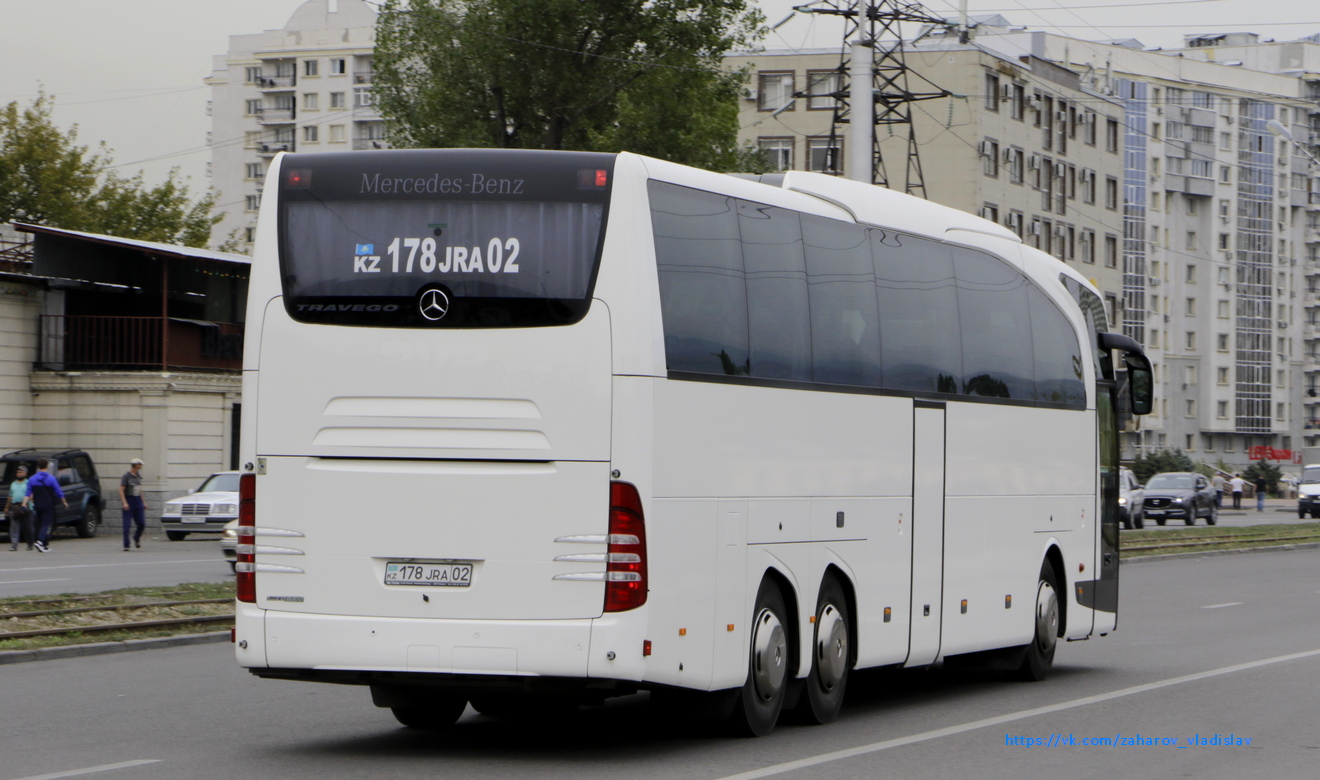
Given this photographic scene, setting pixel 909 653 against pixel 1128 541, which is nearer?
pixel 909 653

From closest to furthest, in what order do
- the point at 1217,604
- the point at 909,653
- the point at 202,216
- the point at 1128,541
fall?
1. the point at 909,653
2. the point at 1217,604
3. the point at 1128,541
4. the point at 202,216

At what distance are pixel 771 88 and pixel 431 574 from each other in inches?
3066

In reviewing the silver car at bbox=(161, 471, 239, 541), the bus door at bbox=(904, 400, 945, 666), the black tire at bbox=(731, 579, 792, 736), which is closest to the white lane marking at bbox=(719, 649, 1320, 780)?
the black tire at bbox=(731, 579, 792, 736)

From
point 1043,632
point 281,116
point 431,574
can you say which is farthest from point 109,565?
point 281,116

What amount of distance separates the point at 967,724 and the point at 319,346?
181 inches

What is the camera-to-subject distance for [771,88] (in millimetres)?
85875

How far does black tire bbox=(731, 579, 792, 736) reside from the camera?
10570mm

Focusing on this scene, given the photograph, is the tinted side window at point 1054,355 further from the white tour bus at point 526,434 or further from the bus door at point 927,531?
the white tour bus at point 526,434

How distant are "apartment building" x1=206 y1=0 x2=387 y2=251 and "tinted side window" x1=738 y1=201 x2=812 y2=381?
120 metres

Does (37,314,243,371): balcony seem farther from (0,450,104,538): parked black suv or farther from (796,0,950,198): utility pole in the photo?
(796,0,950,198): utility pole

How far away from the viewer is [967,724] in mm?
11680

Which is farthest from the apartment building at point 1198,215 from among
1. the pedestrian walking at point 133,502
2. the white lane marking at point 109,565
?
the white lane marking at point 109,565

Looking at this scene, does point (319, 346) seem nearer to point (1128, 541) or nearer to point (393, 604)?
point (393, 604)

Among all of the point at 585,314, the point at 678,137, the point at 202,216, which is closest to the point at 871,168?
the point at 678,137
